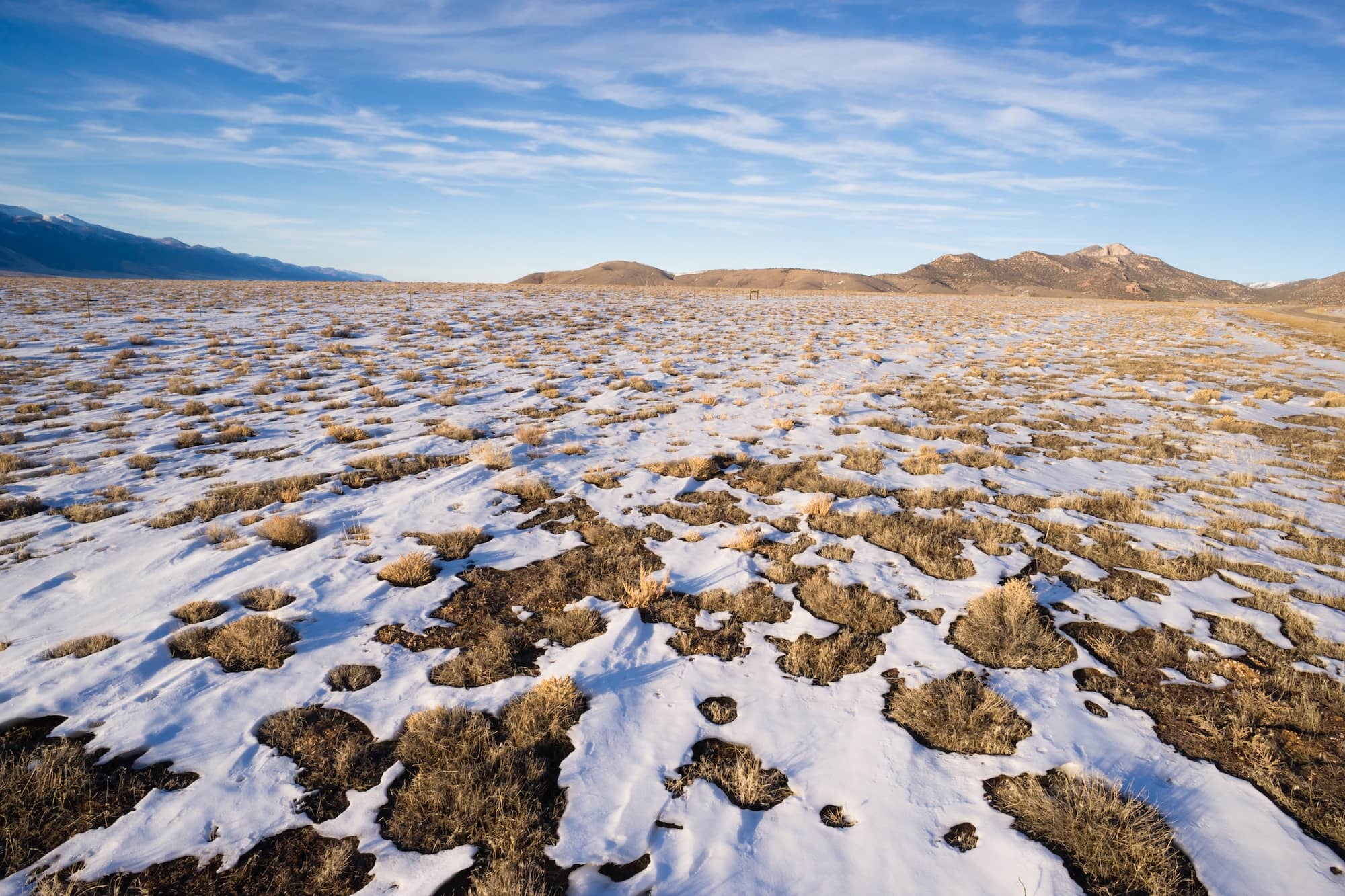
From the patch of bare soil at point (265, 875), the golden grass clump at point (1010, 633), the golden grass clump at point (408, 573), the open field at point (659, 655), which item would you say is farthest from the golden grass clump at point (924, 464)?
the patch of bare soil at point (265, 875)

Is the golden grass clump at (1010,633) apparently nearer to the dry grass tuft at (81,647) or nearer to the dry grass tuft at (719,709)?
the dry grass tuft at (719,709)

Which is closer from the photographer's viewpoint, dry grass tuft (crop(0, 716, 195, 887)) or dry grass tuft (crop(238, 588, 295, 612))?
dry grass tuft (crop(0, 716, 195, 887))

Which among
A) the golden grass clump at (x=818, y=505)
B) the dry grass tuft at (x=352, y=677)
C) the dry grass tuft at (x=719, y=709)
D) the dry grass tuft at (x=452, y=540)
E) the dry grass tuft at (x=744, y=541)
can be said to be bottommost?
the dry grass tuft at (x=719, y=709)

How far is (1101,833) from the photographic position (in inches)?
120

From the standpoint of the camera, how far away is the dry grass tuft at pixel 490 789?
117 inches

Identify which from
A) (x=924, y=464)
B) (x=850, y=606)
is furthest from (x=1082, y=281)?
(x=850, y=606)

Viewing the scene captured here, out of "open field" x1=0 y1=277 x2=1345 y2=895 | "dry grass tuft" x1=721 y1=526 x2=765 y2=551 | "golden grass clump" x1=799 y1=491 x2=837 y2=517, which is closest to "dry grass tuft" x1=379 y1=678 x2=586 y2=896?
"open field" x1=0 y1=277 x2=1345 y2=895

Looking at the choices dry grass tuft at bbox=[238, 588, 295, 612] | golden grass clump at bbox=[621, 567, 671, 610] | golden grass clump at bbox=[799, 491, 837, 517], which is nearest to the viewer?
dry grass tuft at bbox=[238, 588, 295, 612]

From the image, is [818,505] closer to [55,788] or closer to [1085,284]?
[55,788]

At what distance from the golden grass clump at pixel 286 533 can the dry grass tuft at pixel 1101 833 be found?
6908 mm

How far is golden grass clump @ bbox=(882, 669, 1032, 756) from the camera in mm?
3811

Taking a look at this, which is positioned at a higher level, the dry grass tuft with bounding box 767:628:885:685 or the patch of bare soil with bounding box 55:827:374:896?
the dry grass tuft with bounding box 767:628:885:685

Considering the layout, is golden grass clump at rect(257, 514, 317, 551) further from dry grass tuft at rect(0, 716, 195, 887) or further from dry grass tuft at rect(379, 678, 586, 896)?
dry grass tuft at rect(379, 678, 586, 896)

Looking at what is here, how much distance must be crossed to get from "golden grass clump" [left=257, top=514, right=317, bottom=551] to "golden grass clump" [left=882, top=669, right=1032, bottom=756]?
6269 mm
